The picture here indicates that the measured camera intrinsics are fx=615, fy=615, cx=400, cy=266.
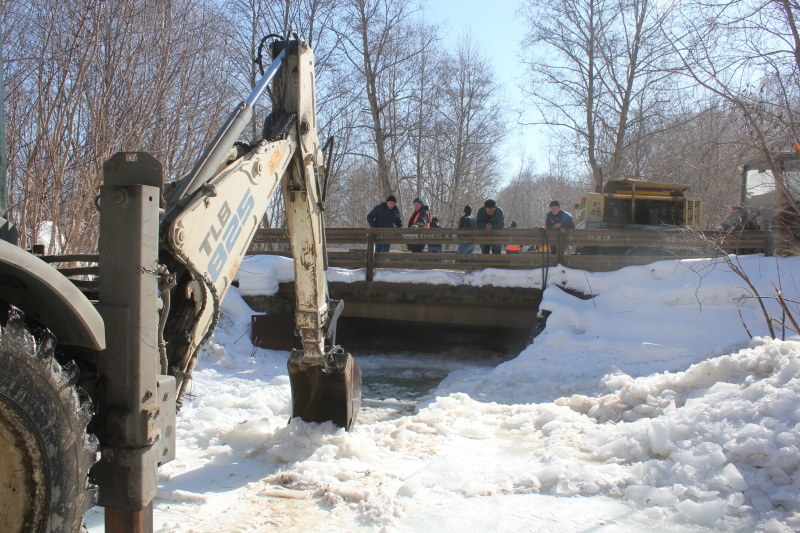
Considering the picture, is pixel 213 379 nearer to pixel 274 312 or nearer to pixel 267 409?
pixel 267 409

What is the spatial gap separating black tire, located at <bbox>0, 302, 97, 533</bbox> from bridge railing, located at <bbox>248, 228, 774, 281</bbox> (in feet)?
27.8

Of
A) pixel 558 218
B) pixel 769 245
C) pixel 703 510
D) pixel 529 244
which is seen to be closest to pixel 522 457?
pixel 703 510

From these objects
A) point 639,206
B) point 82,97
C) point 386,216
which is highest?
point 82,97

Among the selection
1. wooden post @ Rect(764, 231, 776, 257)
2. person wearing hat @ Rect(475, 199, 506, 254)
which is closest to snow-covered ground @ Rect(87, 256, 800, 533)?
Answer: wooden post @ Rect(764, 231, 776, 257)

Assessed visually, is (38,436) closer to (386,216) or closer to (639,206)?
(386,216)

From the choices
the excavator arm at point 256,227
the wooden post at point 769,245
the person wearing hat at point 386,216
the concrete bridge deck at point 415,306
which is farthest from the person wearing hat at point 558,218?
the excavator arm at point 256,227

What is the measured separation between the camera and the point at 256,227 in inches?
142

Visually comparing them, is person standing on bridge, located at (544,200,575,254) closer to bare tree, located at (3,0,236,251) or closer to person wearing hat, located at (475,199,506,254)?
person wearing hat, located at (475,199,506,254)

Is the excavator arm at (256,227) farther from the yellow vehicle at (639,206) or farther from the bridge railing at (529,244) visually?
the yellow vehicle at (639,206)

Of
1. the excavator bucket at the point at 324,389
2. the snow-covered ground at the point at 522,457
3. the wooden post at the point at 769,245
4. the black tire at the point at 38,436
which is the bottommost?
the snow-covered ground at the point at 522,457

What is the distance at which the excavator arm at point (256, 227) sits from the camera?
296 centimetres

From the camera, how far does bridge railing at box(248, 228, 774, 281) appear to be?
9.98 m

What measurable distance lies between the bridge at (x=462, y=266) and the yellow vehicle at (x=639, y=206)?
437 cm

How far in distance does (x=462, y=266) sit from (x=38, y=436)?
8.82m
